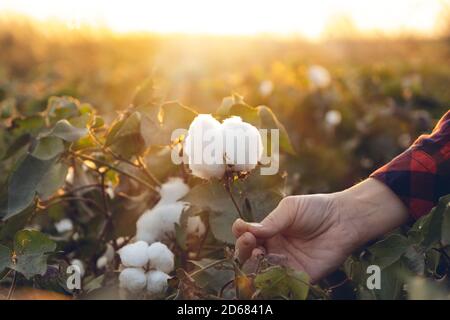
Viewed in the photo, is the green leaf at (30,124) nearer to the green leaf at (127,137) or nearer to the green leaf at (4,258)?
the green leaf at (127,137)

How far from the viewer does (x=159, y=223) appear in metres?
1.37

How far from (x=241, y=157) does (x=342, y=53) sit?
39.3ft

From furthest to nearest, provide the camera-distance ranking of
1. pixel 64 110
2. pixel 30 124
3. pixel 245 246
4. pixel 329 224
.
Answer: pixel 30 124
pixel 64 110
pixel 329 224
pixel 245 246

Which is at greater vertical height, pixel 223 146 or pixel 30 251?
pixel 223 146

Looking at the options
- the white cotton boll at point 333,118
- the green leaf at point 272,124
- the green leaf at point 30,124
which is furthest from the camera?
the white cotton boll at point 333,118

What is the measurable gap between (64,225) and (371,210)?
78cm

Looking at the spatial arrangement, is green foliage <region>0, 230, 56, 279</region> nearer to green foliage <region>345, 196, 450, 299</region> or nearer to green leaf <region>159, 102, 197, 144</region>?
green leaf <region>159, 102, 197, 144</region>

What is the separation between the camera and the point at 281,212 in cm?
113

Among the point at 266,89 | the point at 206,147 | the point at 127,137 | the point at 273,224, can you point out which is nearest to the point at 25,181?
the point at 127,137

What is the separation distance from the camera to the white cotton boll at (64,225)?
169 centimetres

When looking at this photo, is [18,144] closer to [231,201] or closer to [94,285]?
[94,285]

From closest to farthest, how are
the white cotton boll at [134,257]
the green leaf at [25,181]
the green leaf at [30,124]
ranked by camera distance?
the white cotton boll at [134,257] → the green leaf at [25,181] → the green leaf at [30,124]

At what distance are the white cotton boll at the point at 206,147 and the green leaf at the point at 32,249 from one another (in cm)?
26

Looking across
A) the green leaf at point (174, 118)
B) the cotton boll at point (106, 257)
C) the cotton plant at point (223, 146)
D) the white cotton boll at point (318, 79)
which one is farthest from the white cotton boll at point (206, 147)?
the white cotton boll at point (318, 79)
